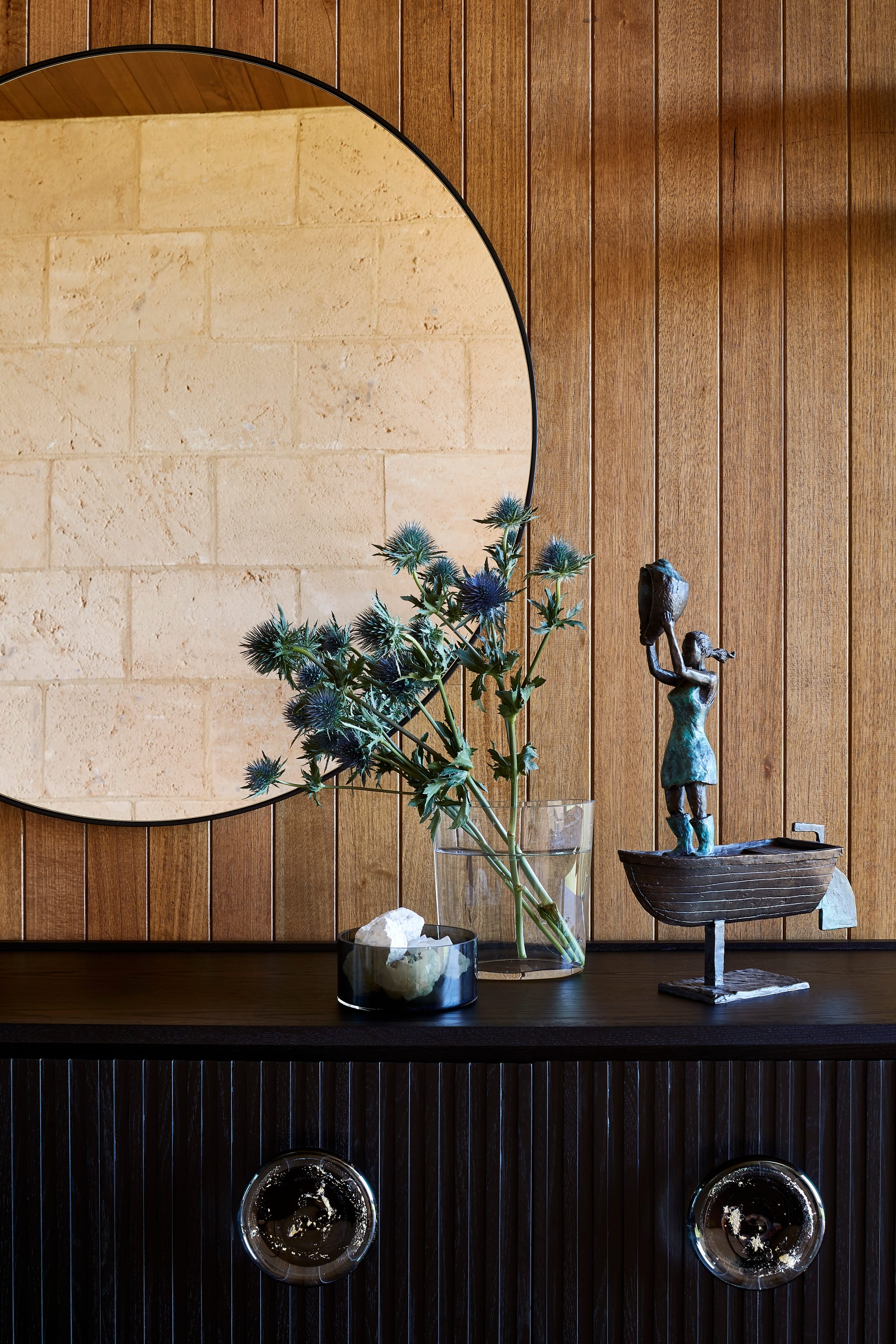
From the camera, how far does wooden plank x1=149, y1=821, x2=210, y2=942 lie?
135cm

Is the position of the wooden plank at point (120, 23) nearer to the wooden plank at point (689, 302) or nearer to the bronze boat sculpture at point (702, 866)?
the wooden plank at point (689, 302)

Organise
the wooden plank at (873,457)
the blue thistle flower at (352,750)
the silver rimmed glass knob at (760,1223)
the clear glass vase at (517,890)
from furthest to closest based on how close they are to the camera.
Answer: the wooden plank at (873,457) < the clear glass vase at (517,890) < the blue thistle flower at (352,750) < the silver rimmed glass knob at (760,1223)

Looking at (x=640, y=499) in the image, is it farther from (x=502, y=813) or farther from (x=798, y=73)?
(x=798, y=73)

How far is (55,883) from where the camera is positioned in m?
1.36

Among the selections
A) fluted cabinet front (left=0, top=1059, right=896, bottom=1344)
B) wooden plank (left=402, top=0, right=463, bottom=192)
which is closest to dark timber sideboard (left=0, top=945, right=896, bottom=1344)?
fluted cabinet front (left=0, top=1059, right=896, bottom=1344)

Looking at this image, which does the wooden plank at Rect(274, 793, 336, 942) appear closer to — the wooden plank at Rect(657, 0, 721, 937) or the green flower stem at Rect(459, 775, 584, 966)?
the green flower stem at Rect(459, 775, 584, 966)

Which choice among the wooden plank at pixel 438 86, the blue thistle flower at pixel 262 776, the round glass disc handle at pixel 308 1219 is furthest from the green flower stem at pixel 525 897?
the wooden plank at pixel 438 86

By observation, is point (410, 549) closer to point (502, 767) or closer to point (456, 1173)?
point (502, 767)

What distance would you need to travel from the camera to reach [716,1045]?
95cm

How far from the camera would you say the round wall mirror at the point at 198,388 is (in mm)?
1349

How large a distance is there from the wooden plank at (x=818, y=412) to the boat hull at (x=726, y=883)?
0.27 meters

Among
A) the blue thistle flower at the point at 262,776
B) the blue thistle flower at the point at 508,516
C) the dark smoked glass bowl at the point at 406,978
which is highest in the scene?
the blue thistle flower at the point at 508,516

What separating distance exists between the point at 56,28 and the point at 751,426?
1.10 meters

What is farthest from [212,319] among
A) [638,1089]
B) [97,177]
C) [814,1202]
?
[814,1202]
